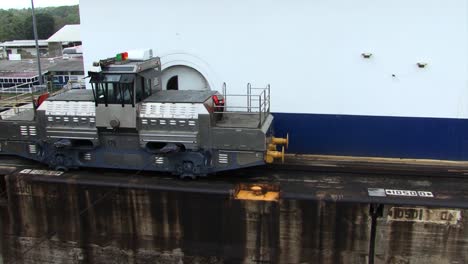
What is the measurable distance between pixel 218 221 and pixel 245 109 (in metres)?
4.19

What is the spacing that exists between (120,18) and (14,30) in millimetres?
99677

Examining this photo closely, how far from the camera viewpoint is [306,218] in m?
9.28

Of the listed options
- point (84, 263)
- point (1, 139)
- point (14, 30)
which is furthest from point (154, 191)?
point (14, 30)

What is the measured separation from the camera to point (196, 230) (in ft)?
32.2

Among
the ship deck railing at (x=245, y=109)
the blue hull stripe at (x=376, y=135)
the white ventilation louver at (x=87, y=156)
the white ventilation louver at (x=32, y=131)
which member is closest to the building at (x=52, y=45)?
the white ventilation louver at (x=32, y=131)

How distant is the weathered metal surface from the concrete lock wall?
2 centimetres

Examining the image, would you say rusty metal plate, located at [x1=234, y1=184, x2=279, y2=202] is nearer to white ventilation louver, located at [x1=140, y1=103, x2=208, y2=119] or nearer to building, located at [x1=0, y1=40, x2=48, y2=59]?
white ventilation louver, located at [x1=140, y1=103, x2=208, y2=119]

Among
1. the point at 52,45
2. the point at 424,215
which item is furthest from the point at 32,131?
the point at 52,45

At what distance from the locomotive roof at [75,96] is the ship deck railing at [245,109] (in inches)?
132

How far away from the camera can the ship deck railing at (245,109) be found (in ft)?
33.9

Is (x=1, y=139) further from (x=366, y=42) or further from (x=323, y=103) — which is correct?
(x=366, y=42)

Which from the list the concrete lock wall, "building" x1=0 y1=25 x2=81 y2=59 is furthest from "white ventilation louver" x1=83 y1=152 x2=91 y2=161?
"building" x1=0 y1=25 x2=81 y2=59

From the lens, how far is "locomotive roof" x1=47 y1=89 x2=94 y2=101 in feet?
35.3

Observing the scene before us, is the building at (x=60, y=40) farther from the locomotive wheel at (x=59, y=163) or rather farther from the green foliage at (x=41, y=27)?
the locomotive wheel at (x=59, y=163)
